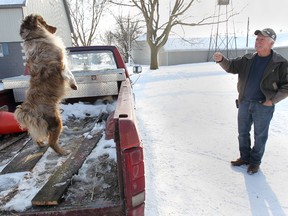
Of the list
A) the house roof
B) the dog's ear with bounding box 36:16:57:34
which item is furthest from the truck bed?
the house roof

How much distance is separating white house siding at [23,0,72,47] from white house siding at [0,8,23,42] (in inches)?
20.3

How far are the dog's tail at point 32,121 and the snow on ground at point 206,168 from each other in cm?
143

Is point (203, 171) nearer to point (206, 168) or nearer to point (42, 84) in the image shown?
point (206, 168)

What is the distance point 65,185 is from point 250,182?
8.38 ft

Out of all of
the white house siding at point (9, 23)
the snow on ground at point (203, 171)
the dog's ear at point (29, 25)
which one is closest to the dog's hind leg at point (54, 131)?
the snow on ground at point (203, 171)

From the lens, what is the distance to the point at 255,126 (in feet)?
13.1

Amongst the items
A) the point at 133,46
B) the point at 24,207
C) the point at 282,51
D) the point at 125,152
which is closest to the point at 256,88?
the point at 125,152

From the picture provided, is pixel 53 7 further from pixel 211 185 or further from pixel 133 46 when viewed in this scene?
→ pixel 211 185

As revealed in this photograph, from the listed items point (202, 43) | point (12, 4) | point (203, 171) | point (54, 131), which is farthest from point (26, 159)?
point (202, 43)

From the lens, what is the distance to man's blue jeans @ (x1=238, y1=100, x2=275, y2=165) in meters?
3.88

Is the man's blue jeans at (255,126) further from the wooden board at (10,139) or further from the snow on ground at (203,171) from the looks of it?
the wooden board at (10,139)

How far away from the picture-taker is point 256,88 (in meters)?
3.86

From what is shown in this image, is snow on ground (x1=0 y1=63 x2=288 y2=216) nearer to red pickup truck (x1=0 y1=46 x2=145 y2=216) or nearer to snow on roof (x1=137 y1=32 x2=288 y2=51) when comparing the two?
red pickup truck (x1=0 y1=46 x2=145 y2=216)

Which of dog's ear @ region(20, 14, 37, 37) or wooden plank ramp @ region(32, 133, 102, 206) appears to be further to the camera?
dog's ear @ region(20, 14, 37, 37)
